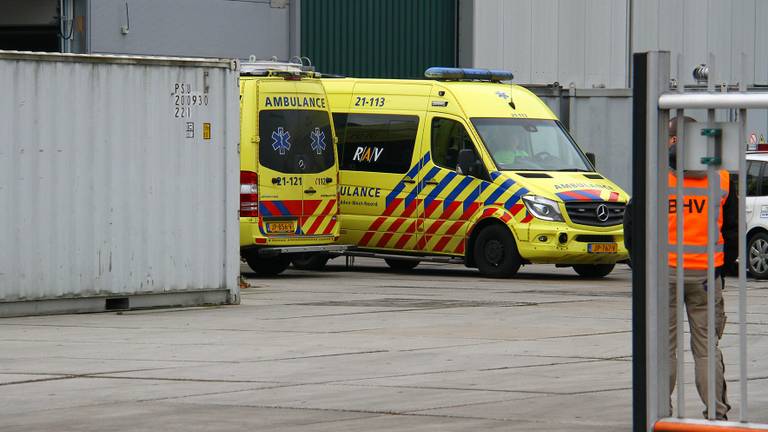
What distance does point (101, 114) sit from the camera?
15070 millimetres

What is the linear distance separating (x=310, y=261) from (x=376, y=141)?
7.57 ft

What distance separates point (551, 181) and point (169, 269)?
6663mm

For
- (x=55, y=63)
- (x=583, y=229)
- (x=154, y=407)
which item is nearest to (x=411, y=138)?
(x=583, y=229)

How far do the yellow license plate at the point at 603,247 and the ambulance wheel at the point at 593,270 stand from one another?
845mm

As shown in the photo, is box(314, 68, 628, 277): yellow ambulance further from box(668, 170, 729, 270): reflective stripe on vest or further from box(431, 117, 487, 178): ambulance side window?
box(668, 170, 729, 270): reflective stripe on vest

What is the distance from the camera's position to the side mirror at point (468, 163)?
20859 millimetres

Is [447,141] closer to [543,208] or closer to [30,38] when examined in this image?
[543,208]

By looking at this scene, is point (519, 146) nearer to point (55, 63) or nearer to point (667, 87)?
point (55, 63)

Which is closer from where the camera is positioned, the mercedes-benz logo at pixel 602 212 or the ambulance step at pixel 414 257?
the mercedes-benz logo at pixel 602 212

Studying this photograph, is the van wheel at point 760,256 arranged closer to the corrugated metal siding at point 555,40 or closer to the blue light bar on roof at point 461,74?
the blue light bar on roof at point 461,74

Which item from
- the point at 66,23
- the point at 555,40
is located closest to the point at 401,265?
the point at 66,23

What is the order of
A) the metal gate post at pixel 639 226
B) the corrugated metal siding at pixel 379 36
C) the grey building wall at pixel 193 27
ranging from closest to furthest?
the metal gate post at pixel 639 226 → the grey building wall at pixel 193 27 → the corrugated metal siding at pixel 379 36

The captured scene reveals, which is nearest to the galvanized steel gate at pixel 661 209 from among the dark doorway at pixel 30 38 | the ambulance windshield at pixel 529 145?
the ambulance windshield at pixel 529 145

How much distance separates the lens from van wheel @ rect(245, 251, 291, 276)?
70.7 feet
